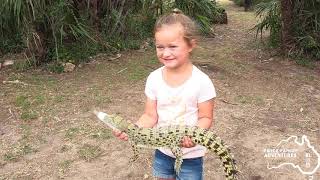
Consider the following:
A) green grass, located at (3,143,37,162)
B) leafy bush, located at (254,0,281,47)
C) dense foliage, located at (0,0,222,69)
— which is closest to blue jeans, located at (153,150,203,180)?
green grass, located at (3,143,37,162)

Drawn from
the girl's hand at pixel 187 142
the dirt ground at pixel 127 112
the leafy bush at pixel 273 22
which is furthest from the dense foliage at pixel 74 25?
the girl's hand at pixel 187 142

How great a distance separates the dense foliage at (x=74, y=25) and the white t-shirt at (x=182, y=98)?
369 cm

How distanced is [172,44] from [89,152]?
2040 millimetres

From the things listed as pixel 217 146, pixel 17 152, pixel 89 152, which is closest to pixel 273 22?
pixel 89 152

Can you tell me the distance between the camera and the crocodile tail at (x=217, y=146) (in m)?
2.12

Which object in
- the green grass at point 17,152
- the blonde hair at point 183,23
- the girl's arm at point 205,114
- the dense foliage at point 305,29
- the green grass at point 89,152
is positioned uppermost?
the blonde hair at point 183,23

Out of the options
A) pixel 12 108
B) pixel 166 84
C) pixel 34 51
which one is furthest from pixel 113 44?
pixel 166 84

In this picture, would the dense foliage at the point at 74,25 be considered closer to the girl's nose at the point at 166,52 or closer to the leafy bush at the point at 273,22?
the leafy bush at the point at 273,22

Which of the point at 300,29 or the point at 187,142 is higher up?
the point at 187,142

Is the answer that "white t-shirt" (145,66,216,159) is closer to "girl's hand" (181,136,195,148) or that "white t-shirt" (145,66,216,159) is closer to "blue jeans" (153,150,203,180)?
"blue jeans" (153,150,203,180)

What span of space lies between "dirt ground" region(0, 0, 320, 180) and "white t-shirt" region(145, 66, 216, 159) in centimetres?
133

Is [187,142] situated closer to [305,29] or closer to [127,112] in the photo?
[127,112]

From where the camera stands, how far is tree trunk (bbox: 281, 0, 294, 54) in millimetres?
6391

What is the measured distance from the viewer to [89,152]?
3977 mm
